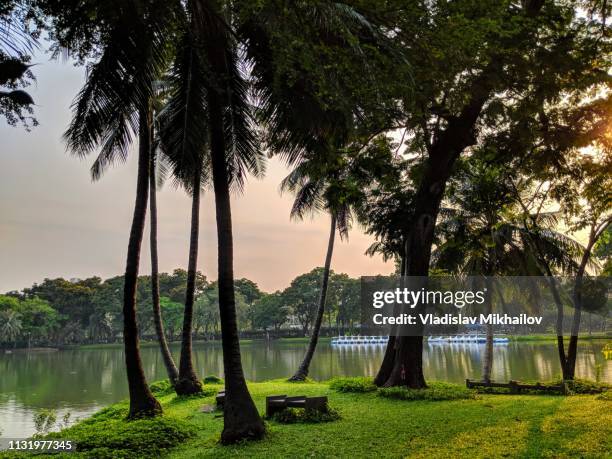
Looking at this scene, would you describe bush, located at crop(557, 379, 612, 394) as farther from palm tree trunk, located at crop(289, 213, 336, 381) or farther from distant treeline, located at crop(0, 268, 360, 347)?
distant treeline, located at crop(0, 268, 360, 347)

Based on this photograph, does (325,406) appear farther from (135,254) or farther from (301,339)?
(301,339)

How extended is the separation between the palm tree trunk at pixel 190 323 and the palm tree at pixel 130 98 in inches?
133

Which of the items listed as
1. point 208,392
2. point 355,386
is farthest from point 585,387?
point 208,392

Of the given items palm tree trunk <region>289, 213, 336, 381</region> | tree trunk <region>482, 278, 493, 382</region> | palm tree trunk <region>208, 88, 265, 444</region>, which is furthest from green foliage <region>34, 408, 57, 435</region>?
tree trunk <region>482, 278, 493, 382</region>

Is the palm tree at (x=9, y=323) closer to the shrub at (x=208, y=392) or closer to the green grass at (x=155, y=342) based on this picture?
the green grass at (x=155, y=342)

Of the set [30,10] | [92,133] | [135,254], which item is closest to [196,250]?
[135,254]

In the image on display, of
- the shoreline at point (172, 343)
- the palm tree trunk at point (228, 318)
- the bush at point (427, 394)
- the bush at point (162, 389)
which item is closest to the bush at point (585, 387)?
the bush at point (427, 394)

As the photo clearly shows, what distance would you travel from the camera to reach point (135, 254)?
9930 mm

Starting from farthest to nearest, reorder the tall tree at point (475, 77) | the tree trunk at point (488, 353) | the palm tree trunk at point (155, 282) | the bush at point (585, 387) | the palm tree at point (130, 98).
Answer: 1. the tree trunk at point (488, 353)
2. the palm tree trunk at point (155, 282)
3. the bush at point (585, 387)
4. the palm tree at point (130, 98)
5. the tall tree at point (475, 77)

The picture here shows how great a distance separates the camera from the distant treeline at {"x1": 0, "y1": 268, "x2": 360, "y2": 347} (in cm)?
5566

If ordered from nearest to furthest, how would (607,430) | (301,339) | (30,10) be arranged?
(30,10)
(607,430)
(301,339)

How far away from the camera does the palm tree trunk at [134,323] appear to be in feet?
31.1

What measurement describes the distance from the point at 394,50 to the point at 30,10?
12.0ft

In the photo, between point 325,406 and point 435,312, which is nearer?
point 325,406
